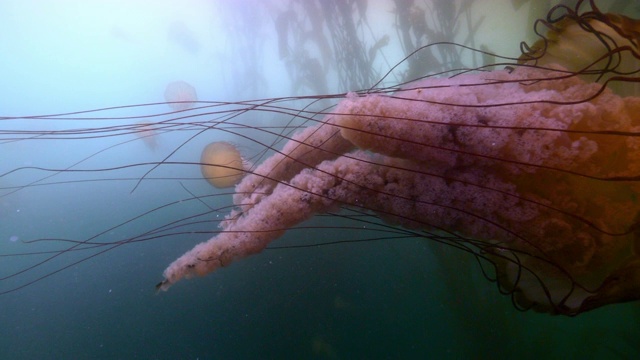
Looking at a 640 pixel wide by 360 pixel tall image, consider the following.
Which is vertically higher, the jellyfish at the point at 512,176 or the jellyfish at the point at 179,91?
the jellyfish at the point at 179,91

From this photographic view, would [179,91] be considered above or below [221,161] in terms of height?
above

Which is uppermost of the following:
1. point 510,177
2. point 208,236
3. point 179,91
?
point 179,91

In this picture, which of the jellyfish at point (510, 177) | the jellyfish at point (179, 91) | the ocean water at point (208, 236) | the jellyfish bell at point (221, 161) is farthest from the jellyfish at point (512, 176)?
the jellyfish at point (179, 91)

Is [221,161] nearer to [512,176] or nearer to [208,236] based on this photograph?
[208,236]

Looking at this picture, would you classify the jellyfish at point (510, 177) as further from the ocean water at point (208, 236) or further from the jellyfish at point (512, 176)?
the ocean water at point (208, 236)

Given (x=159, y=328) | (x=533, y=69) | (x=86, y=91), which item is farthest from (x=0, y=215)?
(x=533, y=69)

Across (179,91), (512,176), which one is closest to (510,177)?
(512,176)

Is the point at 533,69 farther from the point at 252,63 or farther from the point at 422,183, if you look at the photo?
the point at 252,63

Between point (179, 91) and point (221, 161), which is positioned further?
point (179, 91)
